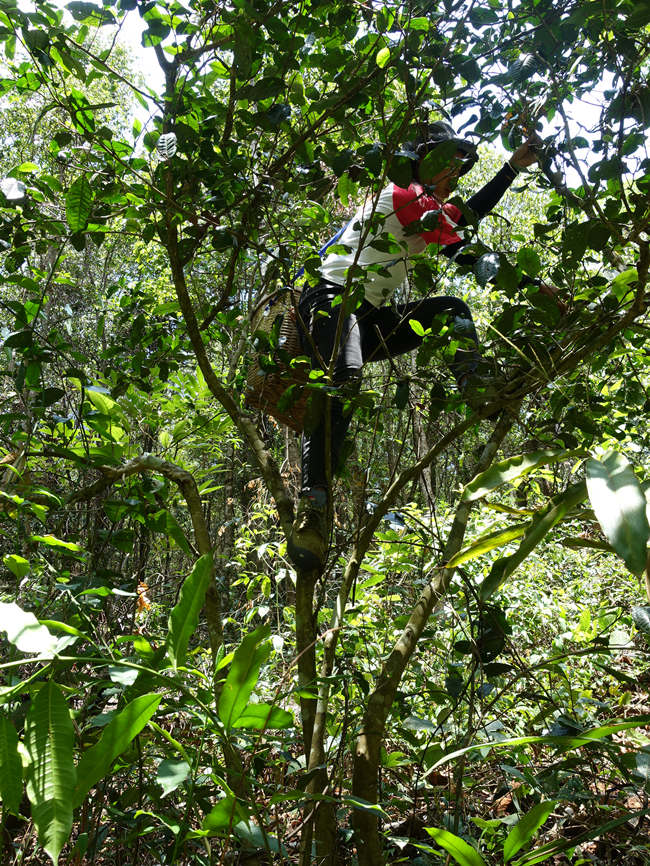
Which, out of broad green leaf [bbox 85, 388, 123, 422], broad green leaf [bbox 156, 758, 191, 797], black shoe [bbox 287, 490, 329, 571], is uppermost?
broad green leaf [bbox 85, 388, 123, 422]

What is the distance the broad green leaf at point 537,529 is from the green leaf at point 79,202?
1.27 metres

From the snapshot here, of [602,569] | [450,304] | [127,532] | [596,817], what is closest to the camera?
[596,817]

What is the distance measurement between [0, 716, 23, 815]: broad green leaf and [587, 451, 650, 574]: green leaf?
23.9 inches

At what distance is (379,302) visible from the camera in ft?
7.11

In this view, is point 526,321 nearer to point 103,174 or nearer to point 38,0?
point 103,174

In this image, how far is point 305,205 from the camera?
1832 mm

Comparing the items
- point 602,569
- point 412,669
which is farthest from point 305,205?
point 602,569

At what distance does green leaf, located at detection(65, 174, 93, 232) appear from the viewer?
1.52 meters

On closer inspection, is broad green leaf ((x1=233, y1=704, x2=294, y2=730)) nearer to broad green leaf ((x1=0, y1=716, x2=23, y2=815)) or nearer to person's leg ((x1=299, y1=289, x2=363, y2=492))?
broad green leaf ((x1=0, y1=716, x2=23, y2=815))

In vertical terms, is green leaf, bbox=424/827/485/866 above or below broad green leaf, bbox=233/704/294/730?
below

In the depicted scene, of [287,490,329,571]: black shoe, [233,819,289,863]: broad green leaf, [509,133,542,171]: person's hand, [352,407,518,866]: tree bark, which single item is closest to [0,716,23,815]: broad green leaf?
[233,819,289,863]: broad green leaf

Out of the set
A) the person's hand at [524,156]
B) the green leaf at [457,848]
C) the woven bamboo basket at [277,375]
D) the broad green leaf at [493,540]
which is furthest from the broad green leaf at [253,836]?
the person's hand at [524,156]

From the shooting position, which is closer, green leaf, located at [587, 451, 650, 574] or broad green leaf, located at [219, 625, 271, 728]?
green leaf, located at [587, 451, 650, 574]

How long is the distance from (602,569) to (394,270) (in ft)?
8.74
